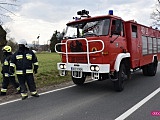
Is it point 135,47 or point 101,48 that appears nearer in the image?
point 101,48

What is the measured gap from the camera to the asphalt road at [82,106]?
5484 millimetres

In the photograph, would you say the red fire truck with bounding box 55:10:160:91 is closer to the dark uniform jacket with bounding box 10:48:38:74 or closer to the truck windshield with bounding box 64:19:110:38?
the truck windshield with bounding box 64:19:110:38

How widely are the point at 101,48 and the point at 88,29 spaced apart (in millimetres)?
1019

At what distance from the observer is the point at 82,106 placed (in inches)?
250

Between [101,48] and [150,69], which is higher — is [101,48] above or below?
above

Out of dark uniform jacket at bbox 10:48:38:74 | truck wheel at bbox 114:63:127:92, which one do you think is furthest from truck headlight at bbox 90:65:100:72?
dark uniform jacket at bbox 10:48:38:74

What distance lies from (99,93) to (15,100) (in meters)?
2.84

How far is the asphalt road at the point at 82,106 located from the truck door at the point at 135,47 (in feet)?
4.61

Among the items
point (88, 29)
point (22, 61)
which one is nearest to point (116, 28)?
point (88, 29)

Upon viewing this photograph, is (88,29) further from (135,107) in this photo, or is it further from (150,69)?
(150,69)

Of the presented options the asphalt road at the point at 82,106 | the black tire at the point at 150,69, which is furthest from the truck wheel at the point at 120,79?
the black tire at the point at 150,69

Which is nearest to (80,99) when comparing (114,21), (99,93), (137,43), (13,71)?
(99,93)

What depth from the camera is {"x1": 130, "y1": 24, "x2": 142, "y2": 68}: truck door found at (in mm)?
9180

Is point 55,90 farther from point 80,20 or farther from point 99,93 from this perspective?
point 80,20
